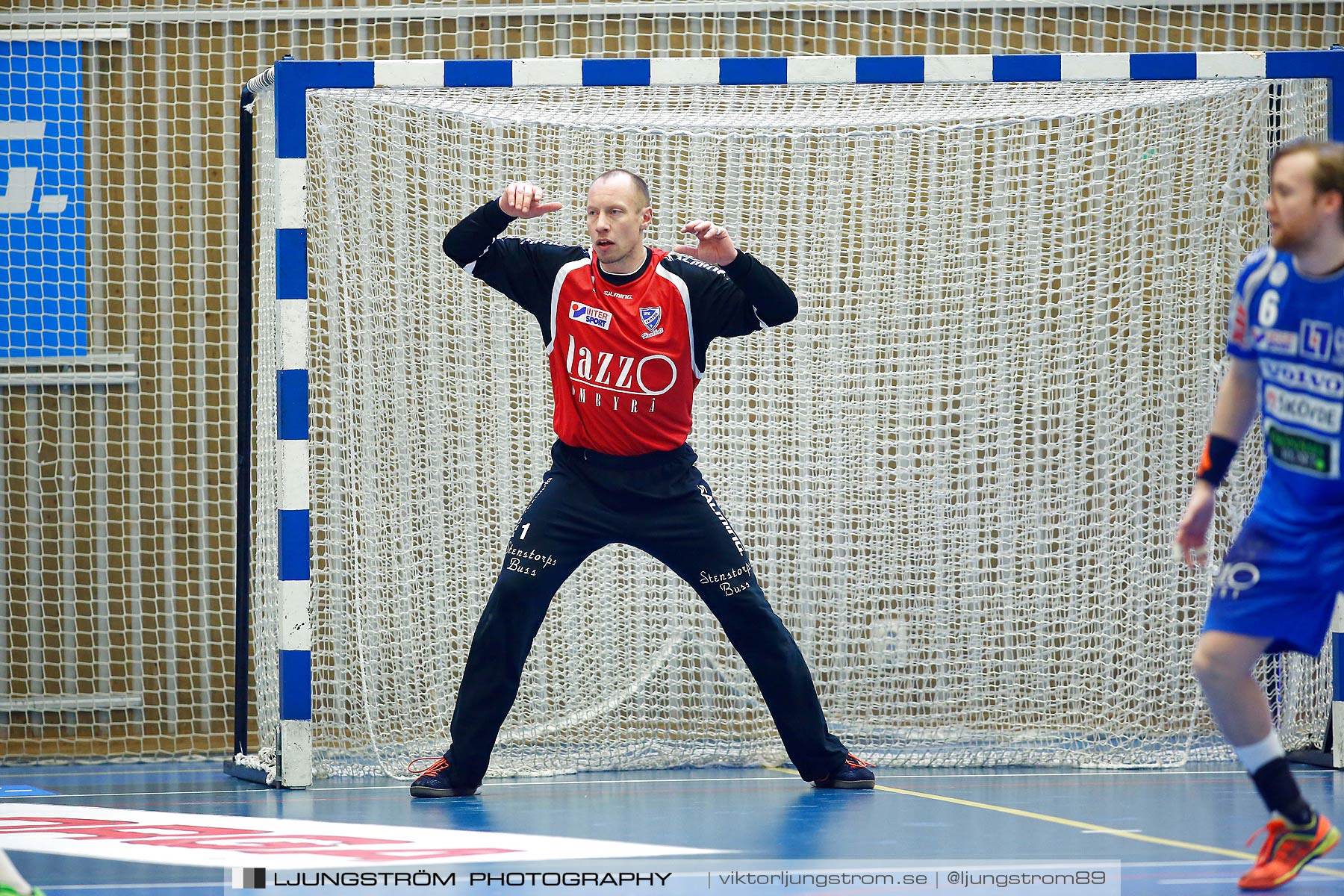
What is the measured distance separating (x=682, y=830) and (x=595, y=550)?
3.46 feet

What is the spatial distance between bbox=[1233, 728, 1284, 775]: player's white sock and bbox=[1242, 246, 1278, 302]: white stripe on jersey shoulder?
1.01 m

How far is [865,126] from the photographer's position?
641 centimetres

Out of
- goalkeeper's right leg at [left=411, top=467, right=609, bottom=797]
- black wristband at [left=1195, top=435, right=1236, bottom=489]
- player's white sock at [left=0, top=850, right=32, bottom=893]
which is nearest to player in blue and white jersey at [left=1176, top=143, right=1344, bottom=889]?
black wristband at [left=1195, top=435, right=1236, bottom=489]

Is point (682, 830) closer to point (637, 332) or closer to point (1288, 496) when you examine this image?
point (637, 332)

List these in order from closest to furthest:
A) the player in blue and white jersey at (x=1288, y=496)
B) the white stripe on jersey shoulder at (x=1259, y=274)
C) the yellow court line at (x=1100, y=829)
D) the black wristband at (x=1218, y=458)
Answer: the player in blue and white jersey at (x=1288, y=496), the white stripe on jersey shoulder at (x=1259, y=274), the black wristband at (x=1218, y=458), the yellow court line at (x=1100, y=829)

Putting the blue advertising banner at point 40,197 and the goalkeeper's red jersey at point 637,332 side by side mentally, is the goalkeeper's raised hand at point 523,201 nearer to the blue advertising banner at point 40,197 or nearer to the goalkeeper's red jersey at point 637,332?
the goalkeeper's red jersey at point 637,332

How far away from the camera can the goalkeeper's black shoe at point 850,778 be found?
5031 millimetres

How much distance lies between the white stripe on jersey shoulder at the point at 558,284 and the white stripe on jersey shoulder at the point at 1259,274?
7.43 feet

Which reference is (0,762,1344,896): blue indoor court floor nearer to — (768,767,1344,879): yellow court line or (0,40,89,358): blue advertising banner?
(768,767,1344,879): yellow court line

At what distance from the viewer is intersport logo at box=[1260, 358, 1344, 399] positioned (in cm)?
317

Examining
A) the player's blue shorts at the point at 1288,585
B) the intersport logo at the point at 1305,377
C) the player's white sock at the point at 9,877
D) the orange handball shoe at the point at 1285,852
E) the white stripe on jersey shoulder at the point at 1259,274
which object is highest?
the white stripe on jersey shoulder at the point at 1259,274

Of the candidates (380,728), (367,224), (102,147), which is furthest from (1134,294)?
(102,147)

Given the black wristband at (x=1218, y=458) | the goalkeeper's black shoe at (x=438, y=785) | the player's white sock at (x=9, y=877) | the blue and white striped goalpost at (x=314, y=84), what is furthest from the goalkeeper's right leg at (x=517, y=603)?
the player's white sock at (x=9, y=877)

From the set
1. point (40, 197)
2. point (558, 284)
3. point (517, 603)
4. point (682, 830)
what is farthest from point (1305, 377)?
point (40, 197)
